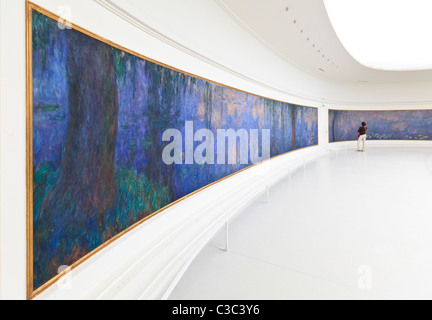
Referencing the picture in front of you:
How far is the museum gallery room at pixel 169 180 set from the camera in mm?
1875

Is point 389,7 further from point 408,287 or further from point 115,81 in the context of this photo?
point 115,81

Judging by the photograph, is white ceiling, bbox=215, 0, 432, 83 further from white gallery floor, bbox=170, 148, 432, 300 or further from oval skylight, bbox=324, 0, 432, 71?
white gallery floor, bbox=170, 148, 432, 300

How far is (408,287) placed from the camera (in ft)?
9.70

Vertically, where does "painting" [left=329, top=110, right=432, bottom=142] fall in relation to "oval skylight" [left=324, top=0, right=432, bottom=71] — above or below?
below

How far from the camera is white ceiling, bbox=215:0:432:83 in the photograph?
6047 mm

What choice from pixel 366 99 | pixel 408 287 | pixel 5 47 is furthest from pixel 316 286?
pixel 366 99

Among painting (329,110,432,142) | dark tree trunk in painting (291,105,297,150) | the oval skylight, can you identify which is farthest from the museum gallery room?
painting (329,110,432,142)

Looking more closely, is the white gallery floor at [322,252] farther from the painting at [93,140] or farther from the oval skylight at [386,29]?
the oval skylight at [386,29]

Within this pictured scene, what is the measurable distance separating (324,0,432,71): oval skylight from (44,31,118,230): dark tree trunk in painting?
823 cm

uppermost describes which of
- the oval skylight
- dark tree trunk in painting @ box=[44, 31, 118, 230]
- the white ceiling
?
the oval skylight

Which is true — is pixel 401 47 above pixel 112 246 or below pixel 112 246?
above

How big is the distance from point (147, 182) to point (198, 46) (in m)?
2.73

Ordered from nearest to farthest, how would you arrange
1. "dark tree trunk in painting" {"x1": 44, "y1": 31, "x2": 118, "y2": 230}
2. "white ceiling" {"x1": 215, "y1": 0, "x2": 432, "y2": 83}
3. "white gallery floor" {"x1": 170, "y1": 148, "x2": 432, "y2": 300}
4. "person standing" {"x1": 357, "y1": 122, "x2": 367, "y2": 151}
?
"dark tree trunk in painting" {"x1": 44, "y1": 31, "x2": 118, "y2": 230} → "white gallery floor" {"x1": 170, "y1": 148, "x2": 432, "y2": 300} → "white ceiling" {"x1": 215, "y1": 0, "x2": 432, "y2": 83} → "person standing" {"x1": 357, "y1": 122, "x2": 367, "y2": 151}

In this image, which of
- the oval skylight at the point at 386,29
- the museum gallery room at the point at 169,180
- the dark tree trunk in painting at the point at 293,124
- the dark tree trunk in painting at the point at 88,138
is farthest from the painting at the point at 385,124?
the dark tree trunk in painting at the point at 88,138
